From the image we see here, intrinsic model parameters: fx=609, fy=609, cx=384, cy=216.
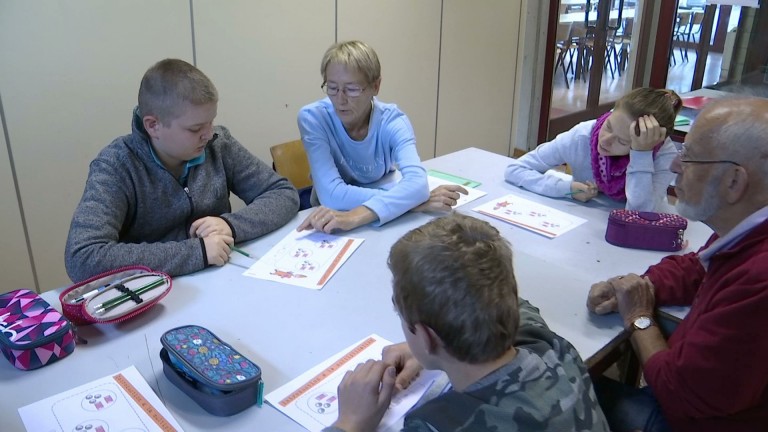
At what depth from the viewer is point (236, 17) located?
10.1ft

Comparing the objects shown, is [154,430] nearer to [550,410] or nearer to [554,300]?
[550,410]

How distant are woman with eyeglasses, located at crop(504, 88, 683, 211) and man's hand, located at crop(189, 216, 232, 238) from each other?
1.15 meters

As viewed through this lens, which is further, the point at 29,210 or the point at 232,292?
the point at 29,210

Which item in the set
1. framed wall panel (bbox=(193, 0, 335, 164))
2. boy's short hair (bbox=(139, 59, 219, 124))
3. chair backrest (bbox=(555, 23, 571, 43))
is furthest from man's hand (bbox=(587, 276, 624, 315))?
chair backrest (bbox=(555, 23, 571, 43))

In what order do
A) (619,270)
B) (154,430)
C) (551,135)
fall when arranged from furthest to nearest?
(551,135) → (619,270) → (154,430)

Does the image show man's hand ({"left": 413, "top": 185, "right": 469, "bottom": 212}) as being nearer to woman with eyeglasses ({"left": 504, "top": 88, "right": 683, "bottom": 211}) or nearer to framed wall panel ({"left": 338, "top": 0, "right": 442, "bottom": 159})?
woman with eyeglasses ({"left": 504, "top": 88, "right": 683, "bottom": 211})

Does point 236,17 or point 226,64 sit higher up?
point 236,17

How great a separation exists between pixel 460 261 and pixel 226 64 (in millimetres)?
2484

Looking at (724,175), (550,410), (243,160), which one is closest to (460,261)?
(550,410)

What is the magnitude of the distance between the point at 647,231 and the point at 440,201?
659mm

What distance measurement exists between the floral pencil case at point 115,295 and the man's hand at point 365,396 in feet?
1.84

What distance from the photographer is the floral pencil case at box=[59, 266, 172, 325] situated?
1.34m

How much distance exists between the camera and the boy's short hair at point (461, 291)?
95 cm

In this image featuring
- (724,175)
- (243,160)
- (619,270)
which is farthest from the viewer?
(243,160)
